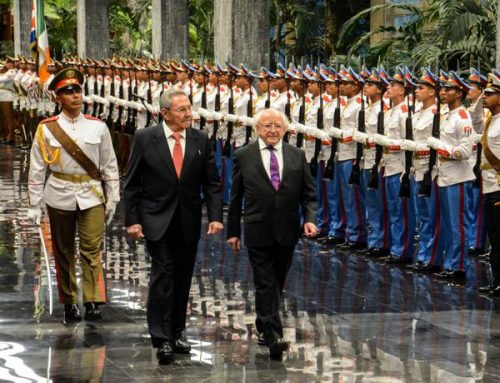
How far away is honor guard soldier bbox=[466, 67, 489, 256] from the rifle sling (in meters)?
3.93

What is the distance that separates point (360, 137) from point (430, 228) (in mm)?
1458

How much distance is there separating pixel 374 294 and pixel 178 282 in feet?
8.66

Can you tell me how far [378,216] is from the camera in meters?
13.6

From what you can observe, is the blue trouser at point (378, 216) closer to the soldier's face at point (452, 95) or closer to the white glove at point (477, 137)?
the white glove at point (477, 137)

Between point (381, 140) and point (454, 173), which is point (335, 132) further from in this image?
point (454, 173)

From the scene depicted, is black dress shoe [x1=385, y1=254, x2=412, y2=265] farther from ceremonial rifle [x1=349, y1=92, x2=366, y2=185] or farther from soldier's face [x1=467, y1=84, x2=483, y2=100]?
soldier's face [x1=467, y1=84, x2=483, y2=100]

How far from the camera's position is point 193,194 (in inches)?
348

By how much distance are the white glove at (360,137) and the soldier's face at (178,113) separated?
4.99 meters

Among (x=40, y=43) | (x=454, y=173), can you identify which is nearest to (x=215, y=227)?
(x=454, y=173)

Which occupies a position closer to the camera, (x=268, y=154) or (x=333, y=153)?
(x=268, y=154)

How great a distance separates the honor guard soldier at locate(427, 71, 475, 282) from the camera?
1198 cm

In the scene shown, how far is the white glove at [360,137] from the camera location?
13594 millimetres

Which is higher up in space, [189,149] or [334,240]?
[189,149]

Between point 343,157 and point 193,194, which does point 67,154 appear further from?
point 343,157
